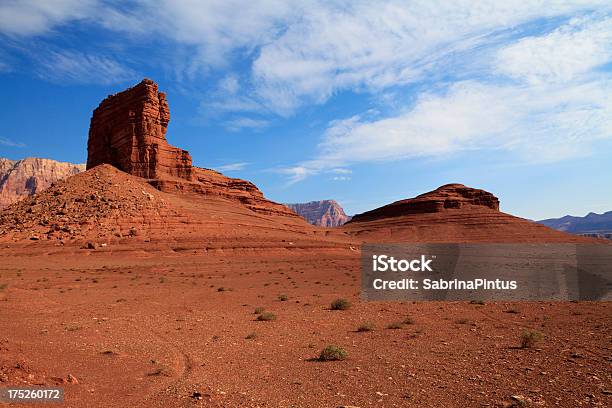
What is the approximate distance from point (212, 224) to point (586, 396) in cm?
4869

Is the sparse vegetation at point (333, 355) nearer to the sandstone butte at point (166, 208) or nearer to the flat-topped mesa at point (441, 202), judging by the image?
the sandstone butte at point (166, 208)

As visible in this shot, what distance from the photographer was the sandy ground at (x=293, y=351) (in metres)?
7.16

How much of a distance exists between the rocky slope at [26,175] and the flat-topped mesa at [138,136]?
97300 mm

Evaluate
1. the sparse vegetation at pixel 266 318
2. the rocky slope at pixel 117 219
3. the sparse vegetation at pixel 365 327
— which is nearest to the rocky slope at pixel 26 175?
the rocky slope at pixel 117 219

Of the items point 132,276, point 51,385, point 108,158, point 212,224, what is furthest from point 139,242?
point 51,385

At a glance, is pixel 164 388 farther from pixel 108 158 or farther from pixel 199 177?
pixel 199 177

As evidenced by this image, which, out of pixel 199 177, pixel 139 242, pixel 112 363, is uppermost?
pixel 199 177

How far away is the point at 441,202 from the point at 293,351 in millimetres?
97995

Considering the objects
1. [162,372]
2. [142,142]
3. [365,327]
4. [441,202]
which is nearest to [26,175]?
[142,142]

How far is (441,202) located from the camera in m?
102

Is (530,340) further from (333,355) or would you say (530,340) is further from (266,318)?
(266,318)

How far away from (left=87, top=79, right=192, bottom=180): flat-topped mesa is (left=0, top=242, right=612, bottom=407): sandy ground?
4696 centimetres

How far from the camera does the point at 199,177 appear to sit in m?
86.6

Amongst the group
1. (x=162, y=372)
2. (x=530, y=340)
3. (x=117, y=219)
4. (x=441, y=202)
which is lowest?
(x=162, y=372)
